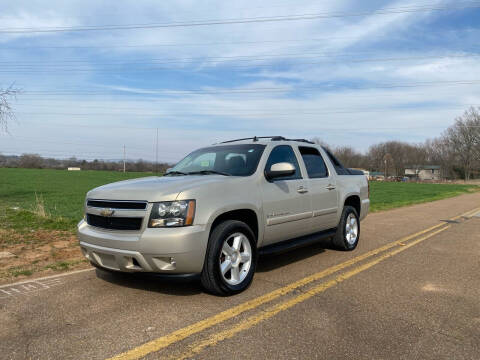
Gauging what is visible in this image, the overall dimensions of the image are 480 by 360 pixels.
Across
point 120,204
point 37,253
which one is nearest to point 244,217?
point 120,204

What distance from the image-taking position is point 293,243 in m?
5.11

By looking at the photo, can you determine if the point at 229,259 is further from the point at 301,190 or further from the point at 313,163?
the point at 313,163

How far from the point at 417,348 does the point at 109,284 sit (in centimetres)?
342

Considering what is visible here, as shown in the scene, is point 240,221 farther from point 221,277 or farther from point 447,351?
point 447,351

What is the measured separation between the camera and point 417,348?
2982 millimetres

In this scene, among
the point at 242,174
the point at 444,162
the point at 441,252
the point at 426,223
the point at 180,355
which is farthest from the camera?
the point at 444,162

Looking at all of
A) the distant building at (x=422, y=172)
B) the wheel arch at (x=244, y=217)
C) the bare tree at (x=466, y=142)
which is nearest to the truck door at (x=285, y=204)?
the wheel arch at (x=244, y=217)

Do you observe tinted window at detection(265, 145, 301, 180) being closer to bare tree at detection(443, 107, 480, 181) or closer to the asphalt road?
the asphalt road

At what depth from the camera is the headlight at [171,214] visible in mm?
3738

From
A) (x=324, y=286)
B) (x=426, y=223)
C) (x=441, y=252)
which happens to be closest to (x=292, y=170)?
(x=324, y=286)

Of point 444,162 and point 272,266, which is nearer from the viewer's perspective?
point 272,266

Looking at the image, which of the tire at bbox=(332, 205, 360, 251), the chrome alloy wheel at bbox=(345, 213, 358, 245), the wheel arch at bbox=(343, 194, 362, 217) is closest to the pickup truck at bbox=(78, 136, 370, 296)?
the tire at bbox=(332, 205, 360, 251)

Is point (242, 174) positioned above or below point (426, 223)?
above

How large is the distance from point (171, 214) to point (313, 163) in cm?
293
